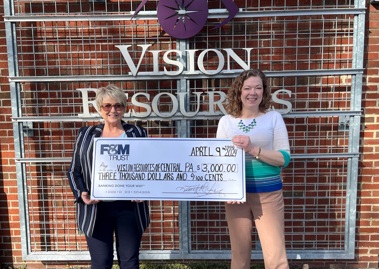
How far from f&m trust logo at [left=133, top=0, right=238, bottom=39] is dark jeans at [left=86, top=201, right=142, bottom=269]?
1.53m

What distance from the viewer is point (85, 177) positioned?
2.41 m

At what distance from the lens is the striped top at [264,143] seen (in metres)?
2.26

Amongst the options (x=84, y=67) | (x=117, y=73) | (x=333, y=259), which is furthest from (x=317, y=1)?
(x=333, y=259)

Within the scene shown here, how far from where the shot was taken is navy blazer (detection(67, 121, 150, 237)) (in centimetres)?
235

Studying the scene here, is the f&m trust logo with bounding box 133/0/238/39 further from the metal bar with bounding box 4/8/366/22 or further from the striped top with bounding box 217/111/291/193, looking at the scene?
the striped top with bounding box 217/111/291/193

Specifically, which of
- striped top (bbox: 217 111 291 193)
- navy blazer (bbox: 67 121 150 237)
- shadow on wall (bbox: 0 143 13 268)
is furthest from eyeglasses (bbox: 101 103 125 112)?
shadow on wall (bbox: 0 143 13 268)

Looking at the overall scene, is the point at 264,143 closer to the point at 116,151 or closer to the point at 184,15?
the point at 116,151

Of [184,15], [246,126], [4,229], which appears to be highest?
[184,15]

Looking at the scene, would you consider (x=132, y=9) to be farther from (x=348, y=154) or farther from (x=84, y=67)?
(x=348, y=154)

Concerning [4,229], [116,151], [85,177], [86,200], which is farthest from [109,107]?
[4,229]

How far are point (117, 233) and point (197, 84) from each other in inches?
59.2

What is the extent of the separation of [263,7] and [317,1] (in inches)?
18.7

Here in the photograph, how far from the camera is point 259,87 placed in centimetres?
224

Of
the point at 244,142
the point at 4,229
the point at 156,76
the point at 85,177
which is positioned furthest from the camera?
the point at 4,229
